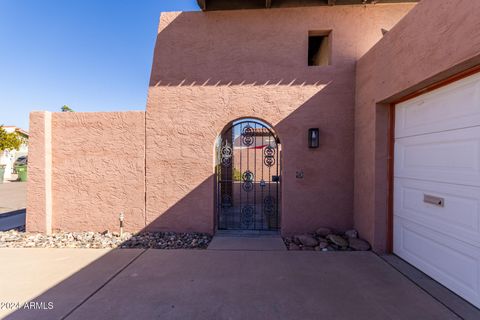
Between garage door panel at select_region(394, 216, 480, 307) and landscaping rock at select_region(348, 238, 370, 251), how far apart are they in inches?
18.6

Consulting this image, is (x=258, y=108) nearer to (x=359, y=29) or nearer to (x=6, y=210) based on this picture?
(x=359, y=29)

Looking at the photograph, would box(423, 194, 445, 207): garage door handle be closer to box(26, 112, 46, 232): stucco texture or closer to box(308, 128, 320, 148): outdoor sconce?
box(308, 128, 320, 148): outdoor sconce

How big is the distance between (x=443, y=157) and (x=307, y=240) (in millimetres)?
Result: 2698

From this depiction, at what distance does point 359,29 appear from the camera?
482 centimetres

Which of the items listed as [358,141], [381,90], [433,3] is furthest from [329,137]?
[433,3]

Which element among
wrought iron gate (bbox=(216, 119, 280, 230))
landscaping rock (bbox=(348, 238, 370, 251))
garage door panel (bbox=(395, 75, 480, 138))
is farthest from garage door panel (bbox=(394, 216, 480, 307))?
wrought iron gate (bbox=(216, 119, 280, 230))

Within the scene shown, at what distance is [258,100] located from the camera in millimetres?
4816

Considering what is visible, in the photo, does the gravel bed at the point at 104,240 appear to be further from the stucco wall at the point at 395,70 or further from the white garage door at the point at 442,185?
the white garage door at the point at 442,185

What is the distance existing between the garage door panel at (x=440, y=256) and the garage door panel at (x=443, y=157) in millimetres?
852

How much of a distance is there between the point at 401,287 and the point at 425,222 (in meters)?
1.07

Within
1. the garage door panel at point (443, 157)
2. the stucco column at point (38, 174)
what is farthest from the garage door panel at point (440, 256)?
the stucco column at point (38, 174)

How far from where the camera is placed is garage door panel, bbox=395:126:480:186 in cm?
255

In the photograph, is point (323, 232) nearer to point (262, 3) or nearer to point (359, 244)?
point (359, 244)

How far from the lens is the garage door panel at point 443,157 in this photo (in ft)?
8.36
